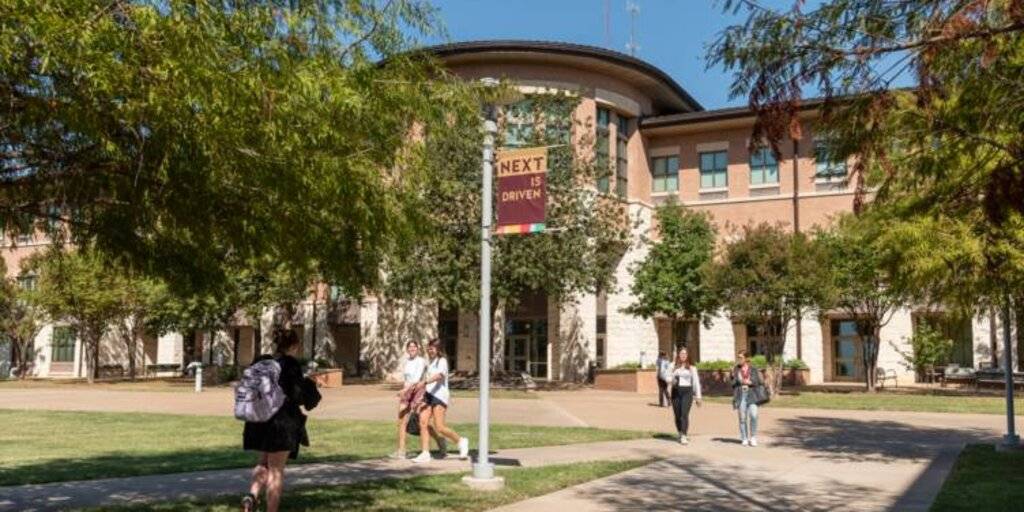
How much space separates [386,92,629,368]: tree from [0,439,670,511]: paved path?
1775 centimetres

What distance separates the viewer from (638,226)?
1540 inches

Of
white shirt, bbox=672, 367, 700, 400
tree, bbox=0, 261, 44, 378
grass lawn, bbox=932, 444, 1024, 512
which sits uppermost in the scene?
tree, bbox=0, 261, 44, 378

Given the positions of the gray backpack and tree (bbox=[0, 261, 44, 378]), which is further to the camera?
tree (bbox=[0, 261, 44, 378])

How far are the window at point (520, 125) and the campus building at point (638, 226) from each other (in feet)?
15.9

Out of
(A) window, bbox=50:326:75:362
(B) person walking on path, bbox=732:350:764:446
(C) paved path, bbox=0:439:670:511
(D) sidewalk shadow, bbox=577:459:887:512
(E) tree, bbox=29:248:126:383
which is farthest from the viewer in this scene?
(A) window, bbox=50:326:75:362

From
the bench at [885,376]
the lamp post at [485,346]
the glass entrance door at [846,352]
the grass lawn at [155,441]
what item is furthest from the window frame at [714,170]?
the lamp post at [485,346]

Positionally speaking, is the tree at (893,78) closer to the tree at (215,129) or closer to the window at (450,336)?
the tree at (215,129)

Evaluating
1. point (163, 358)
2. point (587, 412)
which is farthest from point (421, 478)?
point (163, 358)

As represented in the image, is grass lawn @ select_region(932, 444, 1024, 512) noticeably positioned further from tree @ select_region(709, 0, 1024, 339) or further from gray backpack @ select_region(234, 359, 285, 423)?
gray backpack @ select_region(234, 359, 285, 423)

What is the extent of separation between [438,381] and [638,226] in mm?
26860

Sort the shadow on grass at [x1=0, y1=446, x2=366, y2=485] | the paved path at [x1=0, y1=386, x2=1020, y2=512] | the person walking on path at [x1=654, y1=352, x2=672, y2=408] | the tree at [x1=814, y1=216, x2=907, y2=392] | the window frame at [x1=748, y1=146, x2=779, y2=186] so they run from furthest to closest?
the window frame at [x1=748, y1=146, x2=779, y2=186] → the tree at [x1=814, y1=216, x2=907, y2=392] → the person walking on path at [x1=654, y1=352, x2=672, y2=408] → the shadow on grass at [x1=0, y1=446, x2=366, y2=485] → the paved path at [x1=0, y1=386, x2=1020, y2=512]

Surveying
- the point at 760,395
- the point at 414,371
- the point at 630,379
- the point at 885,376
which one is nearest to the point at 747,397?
the point at 760,395

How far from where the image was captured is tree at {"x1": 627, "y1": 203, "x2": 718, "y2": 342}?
3703 cm

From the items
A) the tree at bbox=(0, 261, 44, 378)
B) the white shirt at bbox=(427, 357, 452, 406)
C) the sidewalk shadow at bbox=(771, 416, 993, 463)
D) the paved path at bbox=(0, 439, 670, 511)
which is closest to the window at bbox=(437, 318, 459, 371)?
the tree at bbox=(0, 261, 44, 378)
